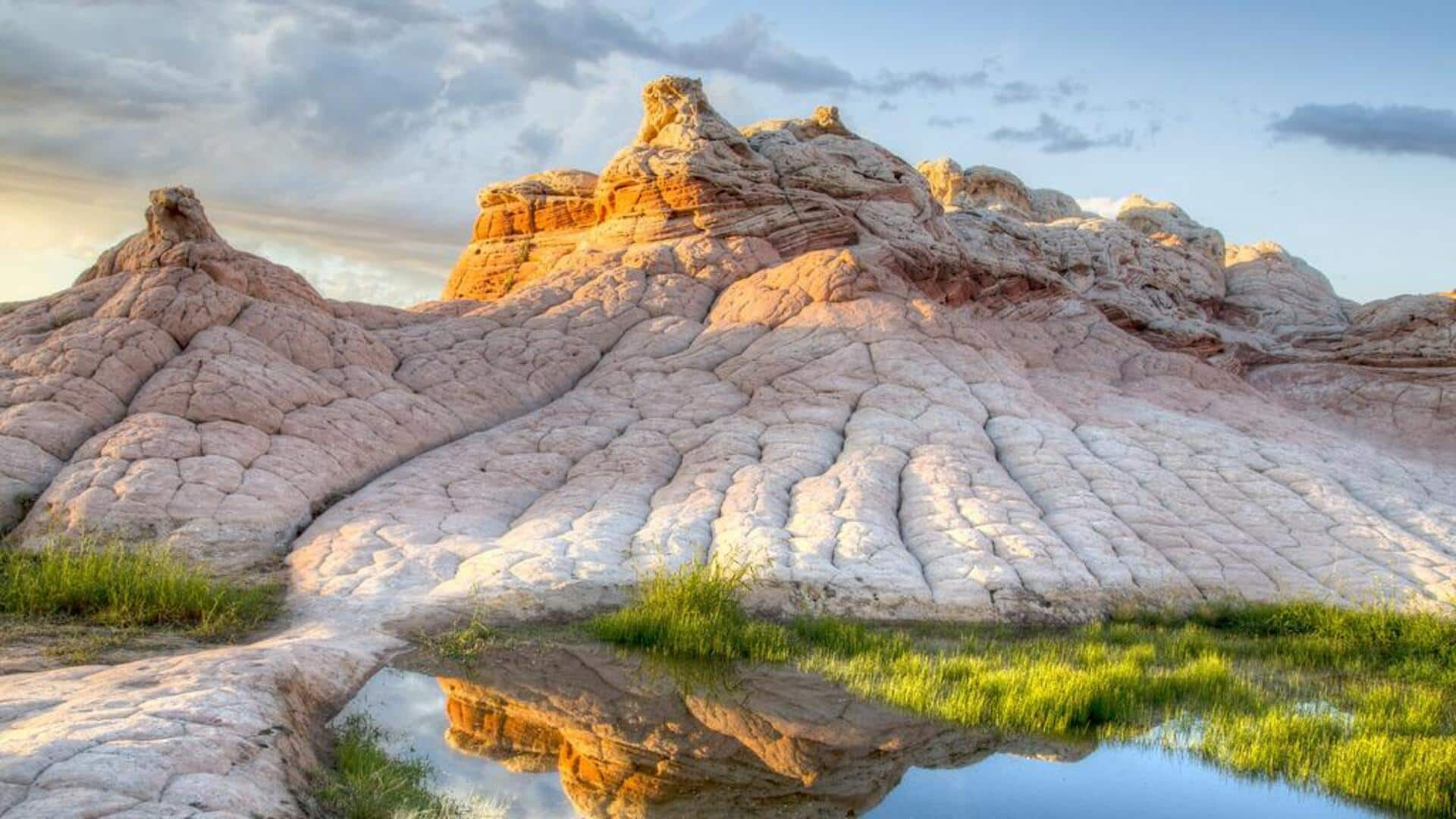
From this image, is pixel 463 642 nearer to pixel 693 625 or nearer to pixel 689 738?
pixel 693 625

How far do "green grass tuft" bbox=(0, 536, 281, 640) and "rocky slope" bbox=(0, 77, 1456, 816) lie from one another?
756mm

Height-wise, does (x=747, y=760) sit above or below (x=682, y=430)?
below

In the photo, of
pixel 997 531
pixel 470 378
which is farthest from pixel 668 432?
pixel 997 531

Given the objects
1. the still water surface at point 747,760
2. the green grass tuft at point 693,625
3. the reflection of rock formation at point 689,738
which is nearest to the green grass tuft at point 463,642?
the reflection of rock formation at point 689,738

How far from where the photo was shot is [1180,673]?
1184 cm

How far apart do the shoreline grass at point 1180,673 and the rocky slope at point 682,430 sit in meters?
0.94

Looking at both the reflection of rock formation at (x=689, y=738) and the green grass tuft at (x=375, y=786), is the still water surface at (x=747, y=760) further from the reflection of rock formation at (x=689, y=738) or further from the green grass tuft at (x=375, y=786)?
the green grass tuft at (x=375, y=786)

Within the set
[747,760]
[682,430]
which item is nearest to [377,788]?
[747,760]

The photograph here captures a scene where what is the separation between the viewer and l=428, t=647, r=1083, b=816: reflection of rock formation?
838 centimetres

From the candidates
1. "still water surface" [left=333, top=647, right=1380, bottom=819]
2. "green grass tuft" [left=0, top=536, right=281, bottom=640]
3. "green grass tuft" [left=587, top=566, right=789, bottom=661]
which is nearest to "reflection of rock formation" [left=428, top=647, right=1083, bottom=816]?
"still water surface" [left=333, top=647, right=1380, bottom=819]

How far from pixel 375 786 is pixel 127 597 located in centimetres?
542

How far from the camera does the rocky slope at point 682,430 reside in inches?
529

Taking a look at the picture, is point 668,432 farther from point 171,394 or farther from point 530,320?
point 171,394

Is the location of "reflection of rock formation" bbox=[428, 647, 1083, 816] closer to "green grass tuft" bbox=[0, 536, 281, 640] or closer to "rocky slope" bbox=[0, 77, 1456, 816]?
"rocky slope" bbox=[0, 77, 1456, 816]
